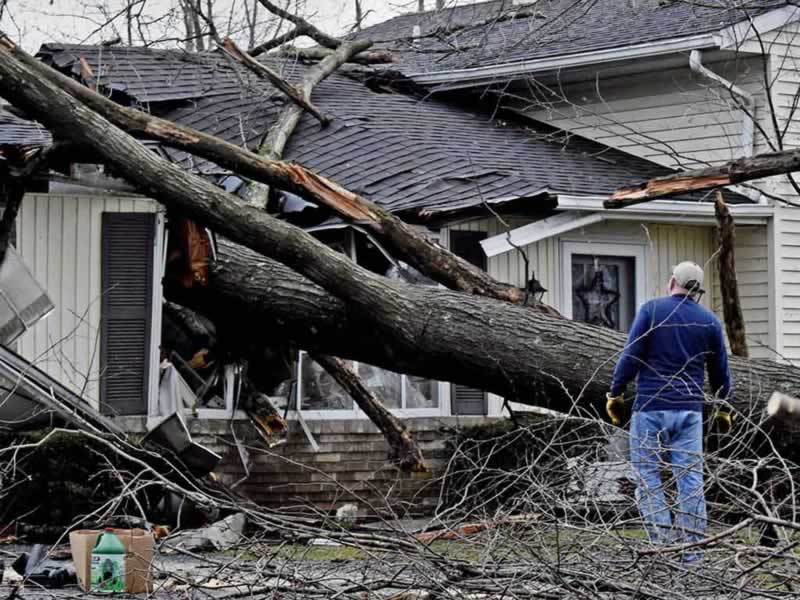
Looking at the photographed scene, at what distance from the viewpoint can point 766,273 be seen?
49.1 feet

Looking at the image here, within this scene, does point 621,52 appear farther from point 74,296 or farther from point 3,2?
point 3,2

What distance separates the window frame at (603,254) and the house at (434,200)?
2 cm

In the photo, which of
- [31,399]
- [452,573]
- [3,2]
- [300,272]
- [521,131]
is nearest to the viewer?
[452,573]

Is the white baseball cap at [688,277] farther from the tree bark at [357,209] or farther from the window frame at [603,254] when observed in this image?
the window frame at [603,254]

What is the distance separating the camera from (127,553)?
7883mm

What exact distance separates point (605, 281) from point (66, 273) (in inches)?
216

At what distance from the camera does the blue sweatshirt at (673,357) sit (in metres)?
7.81

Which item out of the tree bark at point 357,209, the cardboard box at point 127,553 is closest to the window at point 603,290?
the tree bark at point 357,209

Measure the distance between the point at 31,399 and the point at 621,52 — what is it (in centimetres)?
732

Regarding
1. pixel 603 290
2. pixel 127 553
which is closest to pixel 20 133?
pixel 603 290

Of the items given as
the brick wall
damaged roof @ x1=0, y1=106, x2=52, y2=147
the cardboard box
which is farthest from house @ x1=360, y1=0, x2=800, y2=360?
the cardboard box

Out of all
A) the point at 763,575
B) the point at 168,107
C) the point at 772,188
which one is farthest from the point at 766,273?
the point at 763,575

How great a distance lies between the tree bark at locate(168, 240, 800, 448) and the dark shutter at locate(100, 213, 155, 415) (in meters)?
3.99

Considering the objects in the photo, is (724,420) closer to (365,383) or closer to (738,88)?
(365,383)
